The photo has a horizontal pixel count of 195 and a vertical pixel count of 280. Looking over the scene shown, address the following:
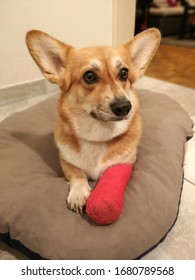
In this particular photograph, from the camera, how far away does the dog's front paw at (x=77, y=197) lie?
42.7 inches

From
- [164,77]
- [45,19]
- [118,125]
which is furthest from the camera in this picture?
[164,77]

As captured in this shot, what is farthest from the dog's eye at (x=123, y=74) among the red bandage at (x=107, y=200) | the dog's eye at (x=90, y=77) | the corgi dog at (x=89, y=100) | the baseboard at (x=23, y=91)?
the baseboard at (x=23, y=91)

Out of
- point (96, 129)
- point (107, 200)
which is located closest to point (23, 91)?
point (96, 129)

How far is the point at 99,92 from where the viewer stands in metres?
→ 1.11

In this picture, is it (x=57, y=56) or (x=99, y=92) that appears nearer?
(x=99, y=92)

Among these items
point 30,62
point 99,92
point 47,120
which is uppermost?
point 99,92

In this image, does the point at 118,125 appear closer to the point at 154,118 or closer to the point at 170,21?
the point at 154,118

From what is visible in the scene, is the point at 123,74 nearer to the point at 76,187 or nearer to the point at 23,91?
the point at 76,187

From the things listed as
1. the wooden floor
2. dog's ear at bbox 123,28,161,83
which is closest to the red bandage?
dog's ear at bbox 123,28,161,83

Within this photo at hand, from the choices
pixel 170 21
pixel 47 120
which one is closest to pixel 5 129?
→ pixel 47 120

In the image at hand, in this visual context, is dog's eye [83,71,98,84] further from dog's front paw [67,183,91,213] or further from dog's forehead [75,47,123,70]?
dog's front paw [67,183,91,213]
